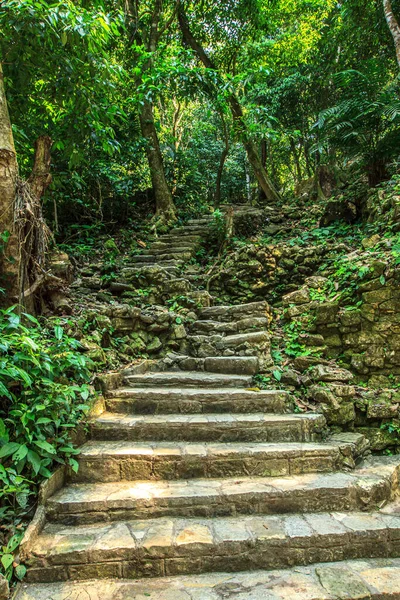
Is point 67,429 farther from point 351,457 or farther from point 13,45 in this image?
point 13,45

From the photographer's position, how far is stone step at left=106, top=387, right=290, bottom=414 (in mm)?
3279

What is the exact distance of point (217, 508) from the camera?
236 cm

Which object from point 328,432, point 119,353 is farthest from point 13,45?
point 328,432

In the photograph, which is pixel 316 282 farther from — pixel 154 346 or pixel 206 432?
pixel 206 432

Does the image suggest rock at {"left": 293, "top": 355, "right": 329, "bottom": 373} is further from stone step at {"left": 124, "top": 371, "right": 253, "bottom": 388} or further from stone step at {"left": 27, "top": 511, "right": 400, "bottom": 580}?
stone step at {"left": 27, "top": 511, "right": 400, "bottom": 580}

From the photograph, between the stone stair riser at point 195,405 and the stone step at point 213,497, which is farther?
the stone stair riser at point 195,405

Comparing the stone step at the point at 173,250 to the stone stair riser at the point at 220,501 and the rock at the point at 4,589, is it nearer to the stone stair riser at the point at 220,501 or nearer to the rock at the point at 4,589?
the stone stair riser at the point at 220,501

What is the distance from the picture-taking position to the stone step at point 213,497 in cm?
230

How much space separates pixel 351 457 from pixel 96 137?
15.2 feet

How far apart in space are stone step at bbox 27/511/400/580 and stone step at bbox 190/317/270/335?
2.55 m

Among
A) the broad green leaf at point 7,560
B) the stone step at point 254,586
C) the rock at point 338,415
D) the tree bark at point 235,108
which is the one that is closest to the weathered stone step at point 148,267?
the rock at point 338,415

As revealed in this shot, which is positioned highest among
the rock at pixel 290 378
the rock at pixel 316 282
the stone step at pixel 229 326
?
the rock at pixel 316 282

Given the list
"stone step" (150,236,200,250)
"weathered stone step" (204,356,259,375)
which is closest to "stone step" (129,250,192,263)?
"stone step" (150,236,200,250)

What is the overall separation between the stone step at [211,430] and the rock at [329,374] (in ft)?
1.99
